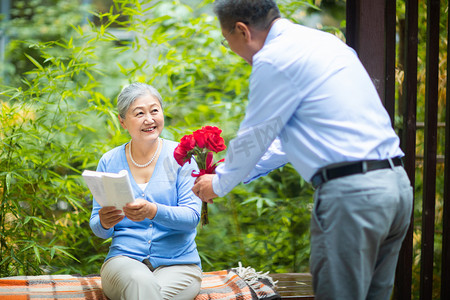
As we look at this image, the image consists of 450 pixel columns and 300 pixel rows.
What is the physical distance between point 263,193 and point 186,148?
1905 millimetres

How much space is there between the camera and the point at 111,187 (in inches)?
85.9

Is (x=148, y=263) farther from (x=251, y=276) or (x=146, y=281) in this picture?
(x=251, y=276)

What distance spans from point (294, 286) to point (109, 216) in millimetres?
1273

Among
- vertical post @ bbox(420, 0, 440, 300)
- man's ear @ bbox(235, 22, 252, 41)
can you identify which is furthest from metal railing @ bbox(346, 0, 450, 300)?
man's ear @ bbox(235, 22, 252, 41)

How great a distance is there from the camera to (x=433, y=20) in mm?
2547

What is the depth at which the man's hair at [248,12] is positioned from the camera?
1862 millimetres

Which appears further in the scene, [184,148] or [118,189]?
[184,148]

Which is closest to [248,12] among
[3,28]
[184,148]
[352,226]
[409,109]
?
[184,148]

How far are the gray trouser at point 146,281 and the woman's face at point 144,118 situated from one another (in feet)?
2.09

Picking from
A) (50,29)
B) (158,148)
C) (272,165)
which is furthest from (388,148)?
(50,29)

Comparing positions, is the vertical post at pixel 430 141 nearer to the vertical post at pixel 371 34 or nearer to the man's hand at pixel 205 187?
the vertical post at pixel 371 34

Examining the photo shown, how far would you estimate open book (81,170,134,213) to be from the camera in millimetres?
2133

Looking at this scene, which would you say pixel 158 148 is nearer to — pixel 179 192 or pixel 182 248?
pixel 179 192

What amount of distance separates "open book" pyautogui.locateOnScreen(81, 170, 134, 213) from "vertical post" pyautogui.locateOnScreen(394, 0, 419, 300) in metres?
1.42
